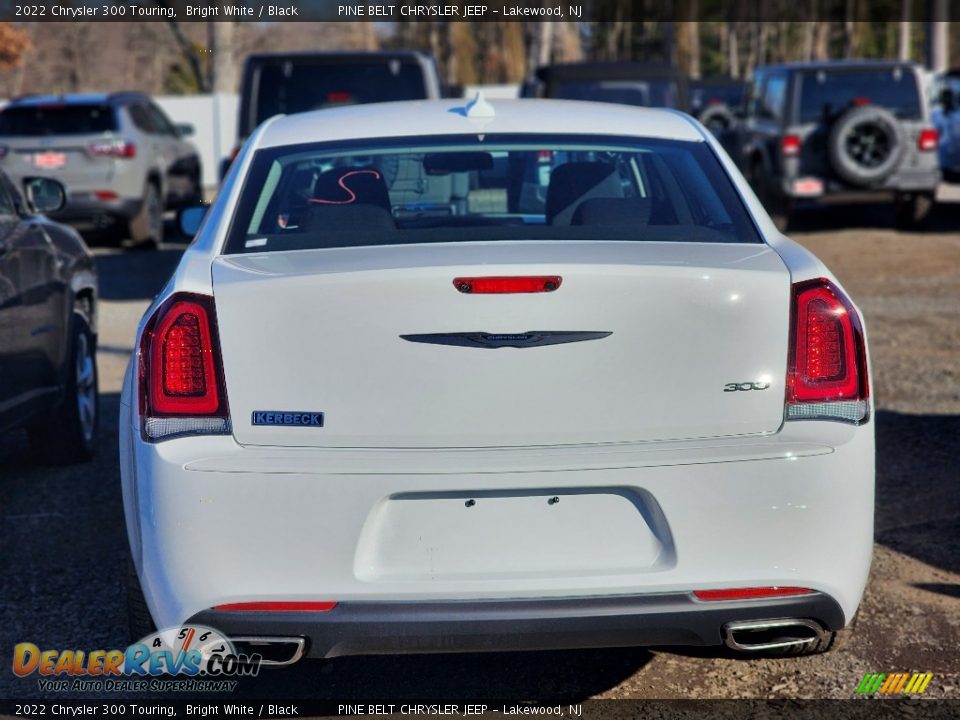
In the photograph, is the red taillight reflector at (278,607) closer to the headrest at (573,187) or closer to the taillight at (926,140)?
the headrest at (573,187)

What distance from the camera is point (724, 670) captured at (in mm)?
3977

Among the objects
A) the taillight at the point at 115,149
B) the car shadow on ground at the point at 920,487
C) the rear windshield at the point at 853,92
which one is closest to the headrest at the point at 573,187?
the car shadow on ground at the point at 920,487

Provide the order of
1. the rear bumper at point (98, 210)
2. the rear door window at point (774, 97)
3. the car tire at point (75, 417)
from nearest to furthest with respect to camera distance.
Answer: the car tire at point (75, 417) < the rear bumper at point (98, 210) < the rear door window at point (774, 97)

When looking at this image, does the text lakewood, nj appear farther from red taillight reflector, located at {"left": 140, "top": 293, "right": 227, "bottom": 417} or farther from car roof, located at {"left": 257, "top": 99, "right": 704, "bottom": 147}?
red taillight reflector, located at {"left": 140, "top": 293, "right": 227, "bottom": 417}

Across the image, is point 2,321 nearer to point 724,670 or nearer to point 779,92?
point 724,670

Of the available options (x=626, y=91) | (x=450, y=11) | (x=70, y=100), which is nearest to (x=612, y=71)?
(x=626, y=91)

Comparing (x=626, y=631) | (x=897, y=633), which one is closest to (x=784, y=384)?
(x=626, y=631)

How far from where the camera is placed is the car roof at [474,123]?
4.24 m

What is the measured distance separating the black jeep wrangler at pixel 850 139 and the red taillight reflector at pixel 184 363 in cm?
1252

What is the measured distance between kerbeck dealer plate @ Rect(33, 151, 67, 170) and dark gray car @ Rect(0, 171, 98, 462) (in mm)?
8998

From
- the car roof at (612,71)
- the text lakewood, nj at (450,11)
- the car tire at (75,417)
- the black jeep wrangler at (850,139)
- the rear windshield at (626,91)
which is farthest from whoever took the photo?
the text lakewood, nj at (450,11)

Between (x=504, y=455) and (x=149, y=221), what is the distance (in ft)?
44.0

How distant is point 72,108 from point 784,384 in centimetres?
1377

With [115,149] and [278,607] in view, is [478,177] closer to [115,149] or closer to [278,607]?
[278,607]
